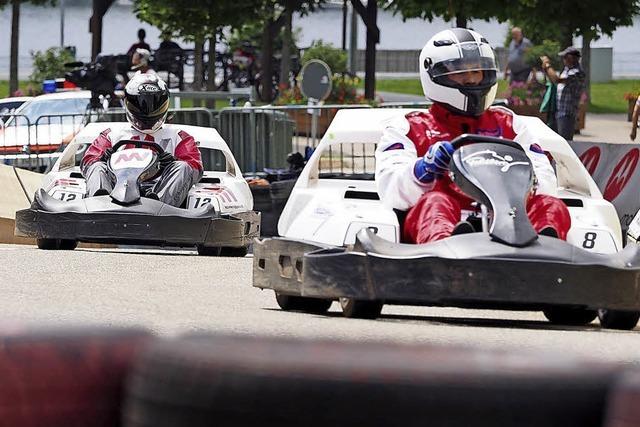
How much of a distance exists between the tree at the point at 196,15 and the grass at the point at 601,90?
338 inches

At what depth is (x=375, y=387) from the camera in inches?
119

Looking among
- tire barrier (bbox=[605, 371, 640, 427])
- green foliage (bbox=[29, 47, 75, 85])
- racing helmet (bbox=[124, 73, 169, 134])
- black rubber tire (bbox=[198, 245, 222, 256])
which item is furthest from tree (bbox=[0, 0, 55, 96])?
tire barrier (bbox=[605, 371, 640, 427])

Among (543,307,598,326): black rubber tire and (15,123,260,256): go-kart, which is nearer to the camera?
(543,307,598,326): black rubber tire

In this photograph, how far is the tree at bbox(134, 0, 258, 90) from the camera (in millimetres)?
28312

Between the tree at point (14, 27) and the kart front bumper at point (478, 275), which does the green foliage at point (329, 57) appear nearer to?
the tree at point (14, 27)

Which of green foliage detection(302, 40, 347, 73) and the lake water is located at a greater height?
the lake water

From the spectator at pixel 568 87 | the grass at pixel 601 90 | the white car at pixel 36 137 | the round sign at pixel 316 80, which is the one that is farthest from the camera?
the grass at pixel 601 90

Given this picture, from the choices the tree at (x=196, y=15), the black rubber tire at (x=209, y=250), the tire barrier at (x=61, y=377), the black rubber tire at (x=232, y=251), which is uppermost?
the tree at (x=196, y=15)

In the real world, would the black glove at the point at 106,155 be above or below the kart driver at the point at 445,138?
below

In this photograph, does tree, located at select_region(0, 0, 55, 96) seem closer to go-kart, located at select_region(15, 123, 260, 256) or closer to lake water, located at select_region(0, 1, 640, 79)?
go-kart, located at select_region(15, 123, 260, 256)

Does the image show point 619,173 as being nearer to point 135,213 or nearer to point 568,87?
point 135,213

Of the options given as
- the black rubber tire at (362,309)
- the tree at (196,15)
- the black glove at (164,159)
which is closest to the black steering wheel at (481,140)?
the black rubber tire at (362,309)

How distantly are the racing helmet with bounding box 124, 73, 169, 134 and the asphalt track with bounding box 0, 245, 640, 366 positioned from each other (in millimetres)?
2879

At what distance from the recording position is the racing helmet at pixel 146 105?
43.2 feet
